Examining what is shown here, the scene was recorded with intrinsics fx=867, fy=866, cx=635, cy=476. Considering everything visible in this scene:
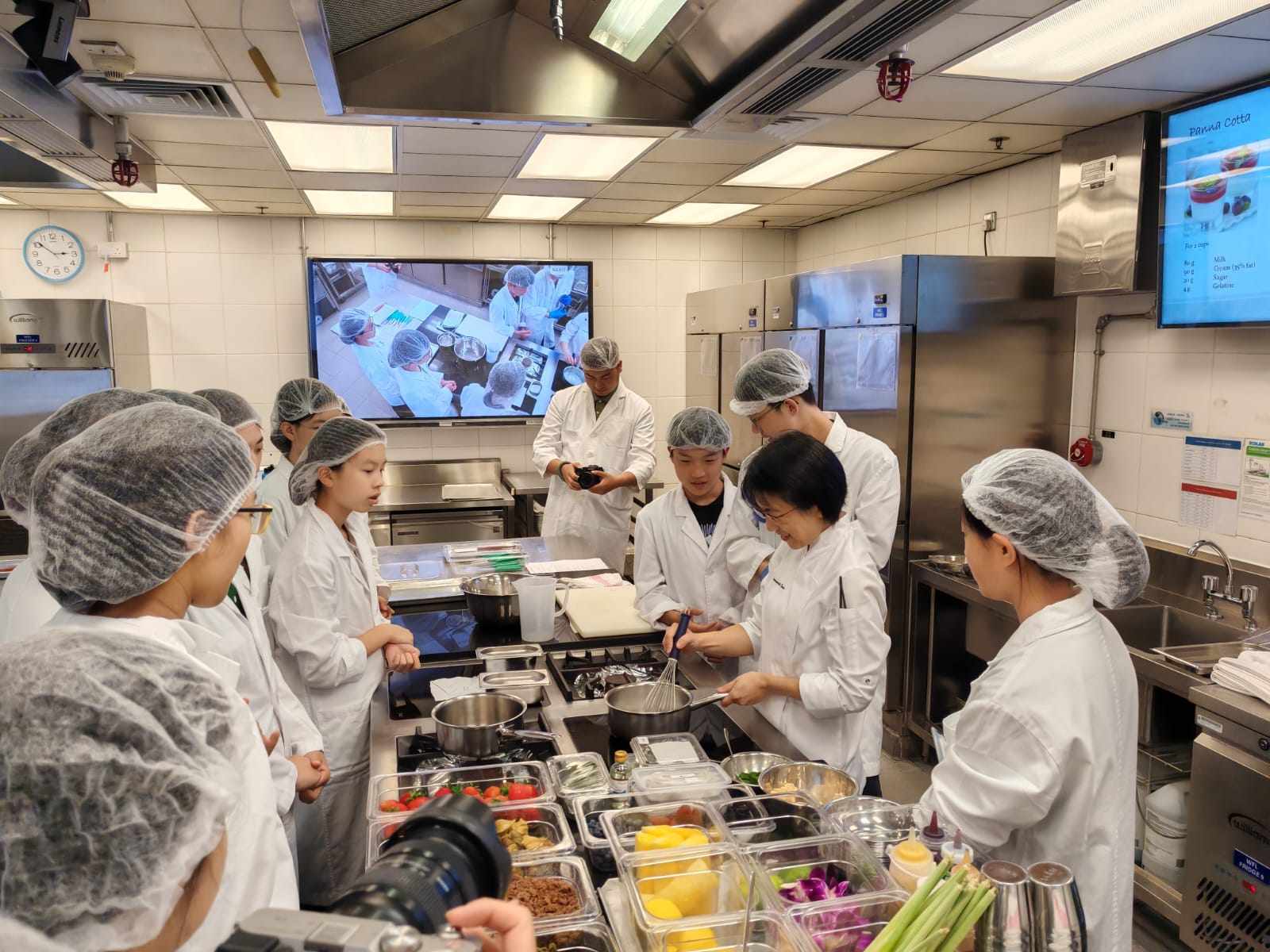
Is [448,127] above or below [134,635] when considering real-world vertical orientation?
above

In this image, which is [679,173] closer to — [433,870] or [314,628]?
[314,628]

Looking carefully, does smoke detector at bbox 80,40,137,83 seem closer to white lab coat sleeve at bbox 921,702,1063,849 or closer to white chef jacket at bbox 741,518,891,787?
white chef jacket at bbox 741,518,891,787

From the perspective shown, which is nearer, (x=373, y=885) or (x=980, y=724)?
(x=373, y=885)

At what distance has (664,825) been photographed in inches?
54.4

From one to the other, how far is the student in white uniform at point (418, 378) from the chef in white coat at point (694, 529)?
3205 mm

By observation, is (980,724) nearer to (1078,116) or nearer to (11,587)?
(11,587)

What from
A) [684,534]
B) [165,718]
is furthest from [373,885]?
[684,534]

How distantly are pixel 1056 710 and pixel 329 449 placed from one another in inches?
69.5

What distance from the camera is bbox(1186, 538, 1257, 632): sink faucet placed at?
2.92 meters

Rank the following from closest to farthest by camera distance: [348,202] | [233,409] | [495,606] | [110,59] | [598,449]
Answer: [110,59] → [495,606] → [233,409] → [598,449] → [348,202]

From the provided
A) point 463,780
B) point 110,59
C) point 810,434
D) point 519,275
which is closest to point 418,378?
point 519,275

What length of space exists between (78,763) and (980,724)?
4.11ft

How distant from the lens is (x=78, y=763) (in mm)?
725

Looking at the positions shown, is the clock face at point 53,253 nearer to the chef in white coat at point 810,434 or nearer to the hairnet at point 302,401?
the hairnet at point 302,401
